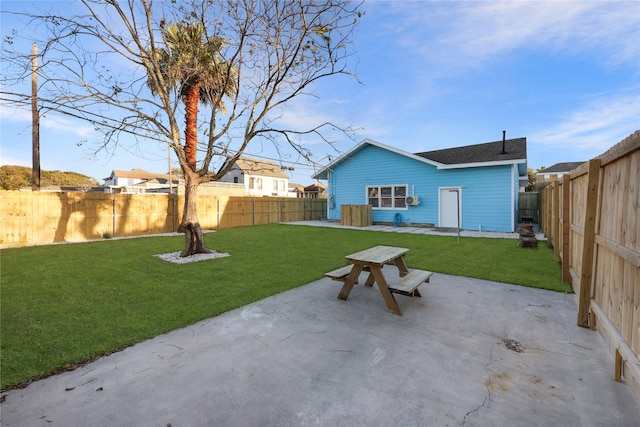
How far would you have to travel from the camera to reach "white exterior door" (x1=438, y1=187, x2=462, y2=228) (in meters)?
13.9

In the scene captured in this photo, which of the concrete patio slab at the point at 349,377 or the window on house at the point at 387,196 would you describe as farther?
the window on house at the point at 387,196

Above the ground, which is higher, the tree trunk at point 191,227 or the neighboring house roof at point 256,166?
the neighboring house roof at point 256,166

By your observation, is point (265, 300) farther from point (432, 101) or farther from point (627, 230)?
point (432, 101)

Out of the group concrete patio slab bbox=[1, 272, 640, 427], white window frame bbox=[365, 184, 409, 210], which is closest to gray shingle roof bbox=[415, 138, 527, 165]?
white window frame bbox=[365, 184, 409, 210]

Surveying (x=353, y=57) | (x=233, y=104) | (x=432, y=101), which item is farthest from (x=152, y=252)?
(x=432, y=101)

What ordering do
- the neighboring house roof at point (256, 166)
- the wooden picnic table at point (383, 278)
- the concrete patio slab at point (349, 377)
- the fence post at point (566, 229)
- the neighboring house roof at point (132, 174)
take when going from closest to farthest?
1. the concrete patio slab at point (349, 377)
2. the wooden picnic table at point (383, 278)
3. the fence post at point (566, 229)
4. the neighboring house roof at point (256, 166)
5. the neighboring house roof at point (132, 174)

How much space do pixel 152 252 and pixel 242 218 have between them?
8.95 meters

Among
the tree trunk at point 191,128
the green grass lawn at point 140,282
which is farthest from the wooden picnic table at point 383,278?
the tree trunk at point 191,128

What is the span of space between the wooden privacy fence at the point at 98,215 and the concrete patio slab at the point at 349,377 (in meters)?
11.2

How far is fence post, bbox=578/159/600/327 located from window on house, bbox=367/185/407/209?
486 inches

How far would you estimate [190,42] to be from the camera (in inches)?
262

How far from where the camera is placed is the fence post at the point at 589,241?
325cm

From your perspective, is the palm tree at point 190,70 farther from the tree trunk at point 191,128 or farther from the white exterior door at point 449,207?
the white exterior door at point 449,207

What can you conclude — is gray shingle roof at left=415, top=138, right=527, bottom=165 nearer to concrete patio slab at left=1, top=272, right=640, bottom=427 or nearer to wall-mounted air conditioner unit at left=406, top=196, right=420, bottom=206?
wall-mounted air conditioner unit at left=406, top=196, right=420, bottom=206
